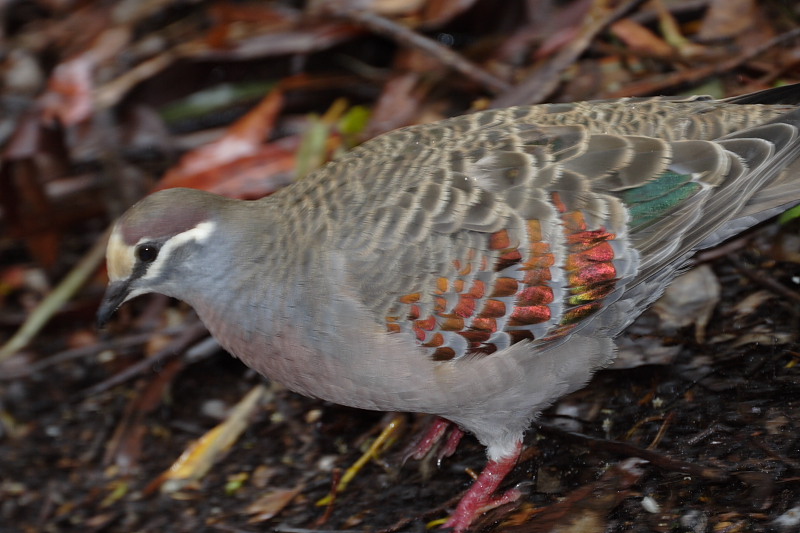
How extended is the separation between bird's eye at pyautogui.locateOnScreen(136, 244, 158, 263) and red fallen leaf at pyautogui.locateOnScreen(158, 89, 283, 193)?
1755mm

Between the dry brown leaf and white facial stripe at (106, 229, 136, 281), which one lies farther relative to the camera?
the dry brown leaf

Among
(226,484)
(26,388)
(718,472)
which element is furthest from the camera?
(26,388)

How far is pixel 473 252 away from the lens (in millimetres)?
3453

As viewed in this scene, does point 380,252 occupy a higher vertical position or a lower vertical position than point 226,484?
higher

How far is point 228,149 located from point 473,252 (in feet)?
8.76

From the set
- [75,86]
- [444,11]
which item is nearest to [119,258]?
[75,86]

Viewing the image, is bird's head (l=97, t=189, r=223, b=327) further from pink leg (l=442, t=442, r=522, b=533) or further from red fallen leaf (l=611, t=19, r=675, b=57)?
red fallen leaf (l=611, t=19, r=675, b=57)

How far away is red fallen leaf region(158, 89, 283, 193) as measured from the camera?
5480 mm

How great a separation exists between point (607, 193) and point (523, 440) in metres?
1.17

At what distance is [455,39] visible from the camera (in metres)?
5.99

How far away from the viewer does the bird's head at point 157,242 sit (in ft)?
11.9

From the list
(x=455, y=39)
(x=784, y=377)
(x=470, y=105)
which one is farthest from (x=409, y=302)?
(x=455, y=39)

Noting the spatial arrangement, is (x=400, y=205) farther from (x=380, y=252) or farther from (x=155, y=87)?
(x=155, y=87)

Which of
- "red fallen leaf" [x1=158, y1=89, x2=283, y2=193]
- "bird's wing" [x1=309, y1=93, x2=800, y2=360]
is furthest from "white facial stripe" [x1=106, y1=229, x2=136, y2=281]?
"red fallen leaf" [x1=158, y1=89, x2=283, y2=193]
